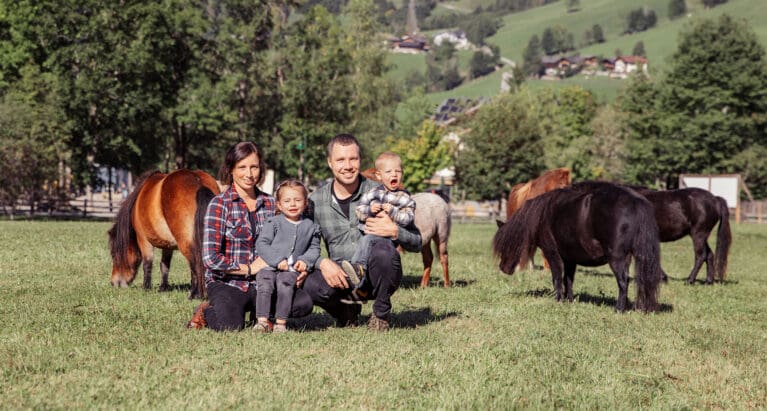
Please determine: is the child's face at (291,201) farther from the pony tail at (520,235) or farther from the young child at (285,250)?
the pony tail at (520,235)

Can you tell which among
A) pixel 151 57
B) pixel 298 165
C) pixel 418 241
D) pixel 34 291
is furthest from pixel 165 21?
pixel 418 241

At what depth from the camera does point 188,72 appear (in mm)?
42406

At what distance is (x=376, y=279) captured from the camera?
7059 mm

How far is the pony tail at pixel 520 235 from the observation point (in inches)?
421

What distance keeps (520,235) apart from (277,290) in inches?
184

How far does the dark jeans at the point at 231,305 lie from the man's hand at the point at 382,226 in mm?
862

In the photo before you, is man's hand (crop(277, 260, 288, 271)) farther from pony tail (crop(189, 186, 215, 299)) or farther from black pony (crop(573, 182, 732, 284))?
black pony (crop(573, 182, 732, 284))

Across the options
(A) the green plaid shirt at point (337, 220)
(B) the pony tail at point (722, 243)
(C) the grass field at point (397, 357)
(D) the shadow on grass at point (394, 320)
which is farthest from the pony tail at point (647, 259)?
(B) the pony tail at point (722, 243)

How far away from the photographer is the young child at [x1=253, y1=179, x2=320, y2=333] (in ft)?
22.8

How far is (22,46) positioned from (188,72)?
8.53 metres

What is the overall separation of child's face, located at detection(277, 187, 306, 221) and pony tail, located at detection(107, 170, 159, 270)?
463cm

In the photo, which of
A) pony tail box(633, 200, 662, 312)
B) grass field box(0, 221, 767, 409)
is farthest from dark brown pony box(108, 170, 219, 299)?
pony tail box(633, 200, 662, 312)

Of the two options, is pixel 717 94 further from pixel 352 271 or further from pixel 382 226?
pixel 352 271

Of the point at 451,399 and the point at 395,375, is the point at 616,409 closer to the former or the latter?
the point at 451,399
